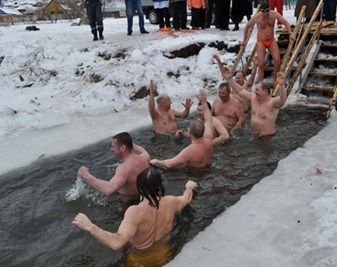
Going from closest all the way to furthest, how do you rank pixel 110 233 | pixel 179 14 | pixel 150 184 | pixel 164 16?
1. pixel 110 233
2. pixel 150 184
3. pixel 179 14
4. pixel 164 16

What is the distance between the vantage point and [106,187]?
156 inches

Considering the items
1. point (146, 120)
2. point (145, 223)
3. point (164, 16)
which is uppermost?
point (164, 16)

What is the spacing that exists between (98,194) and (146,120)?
307 centimetres

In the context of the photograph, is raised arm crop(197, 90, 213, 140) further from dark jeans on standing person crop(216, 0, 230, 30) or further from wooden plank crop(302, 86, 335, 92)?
dark jeans on standing person crop(216, 0, 230, 30)

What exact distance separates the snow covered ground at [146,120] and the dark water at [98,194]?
0.26 m

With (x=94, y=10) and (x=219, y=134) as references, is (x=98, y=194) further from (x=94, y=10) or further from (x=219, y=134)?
(x=94, y=10)

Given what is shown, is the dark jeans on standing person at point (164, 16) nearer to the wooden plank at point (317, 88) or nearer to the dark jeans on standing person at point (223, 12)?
the dark jeans on standing person at point (223, 12)

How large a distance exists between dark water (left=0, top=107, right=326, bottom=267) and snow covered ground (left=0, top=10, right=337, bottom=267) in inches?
10.2

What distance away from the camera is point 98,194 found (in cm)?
464

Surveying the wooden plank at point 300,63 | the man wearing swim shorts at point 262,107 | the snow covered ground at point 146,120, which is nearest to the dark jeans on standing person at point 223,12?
the snow covered ground at point 146,120

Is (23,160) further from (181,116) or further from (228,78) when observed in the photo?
(228,78)

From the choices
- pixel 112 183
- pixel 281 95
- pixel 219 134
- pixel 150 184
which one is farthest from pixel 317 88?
pixel 150 184

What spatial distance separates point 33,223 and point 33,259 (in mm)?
660

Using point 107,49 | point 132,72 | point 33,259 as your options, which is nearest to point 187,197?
point 33,259
